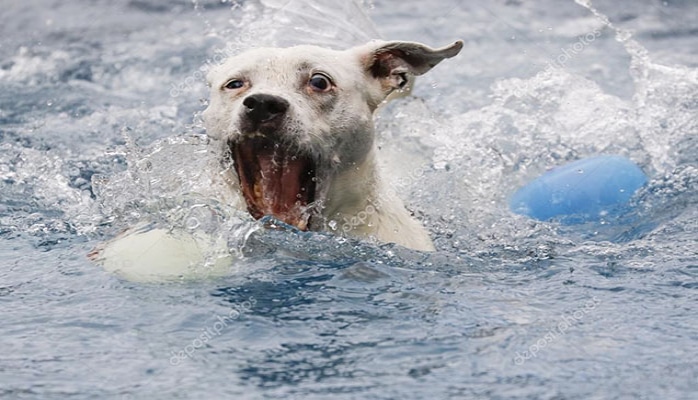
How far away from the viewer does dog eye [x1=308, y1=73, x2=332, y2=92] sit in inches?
193

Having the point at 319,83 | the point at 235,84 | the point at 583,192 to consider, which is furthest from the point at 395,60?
the point at 583,192

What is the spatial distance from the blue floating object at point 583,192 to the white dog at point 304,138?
1.31m

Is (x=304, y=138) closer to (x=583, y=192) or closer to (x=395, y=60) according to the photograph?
(x=395, y=60)

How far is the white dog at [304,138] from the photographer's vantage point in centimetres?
465

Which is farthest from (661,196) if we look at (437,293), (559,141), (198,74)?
(198,74)

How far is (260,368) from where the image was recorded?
3.90 m

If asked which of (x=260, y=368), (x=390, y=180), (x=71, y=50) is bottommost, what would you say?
(x=71, y=50)

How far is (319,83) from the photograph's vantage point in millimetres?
4922

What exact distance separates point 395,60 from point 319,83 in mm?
592

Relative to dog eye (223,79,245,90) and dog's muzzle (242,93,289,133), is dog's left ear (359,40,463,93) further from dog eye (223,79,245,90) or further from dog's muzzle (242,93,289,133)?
dog's muzzle (242,93,289,133)

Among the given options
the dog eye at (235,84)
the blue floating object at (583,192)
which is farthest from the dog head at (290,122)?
the blue floating object at (583,192)

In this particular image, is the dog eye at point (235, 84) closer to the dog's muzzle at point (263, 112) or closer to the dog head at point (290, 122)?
the dog head at point (290, 122)

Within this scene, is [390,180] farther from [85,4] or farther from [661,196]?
[85,4]

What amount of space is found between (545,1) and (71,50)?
16.7 ft
